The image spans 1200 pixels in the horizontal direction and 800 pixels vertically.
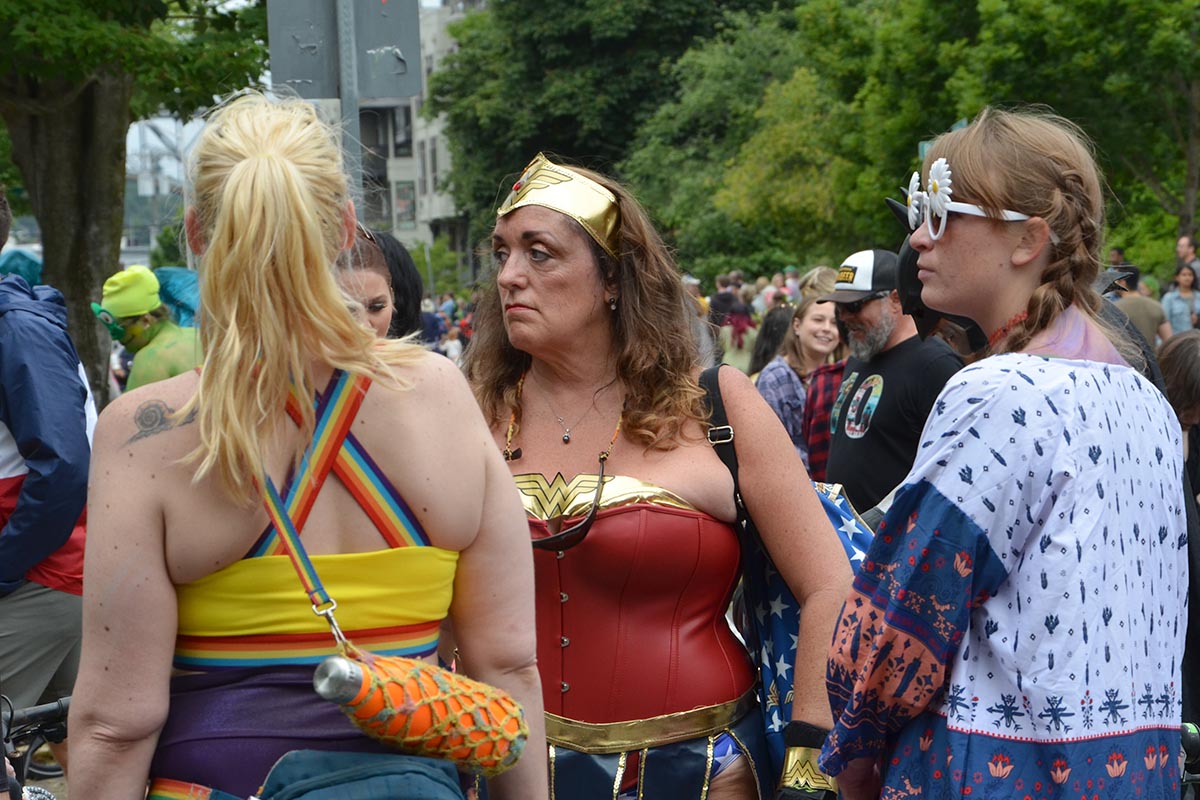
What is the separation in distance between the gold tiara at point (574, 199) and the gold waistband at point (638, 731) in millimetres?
973

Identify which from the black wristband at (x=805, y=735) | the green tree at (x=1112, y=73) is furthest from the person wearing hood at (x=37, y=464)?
the green tree at (x=1112, y=73)

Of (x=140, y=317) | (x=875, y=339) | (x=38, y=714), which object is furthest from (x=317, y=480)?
(x=140, y=317)

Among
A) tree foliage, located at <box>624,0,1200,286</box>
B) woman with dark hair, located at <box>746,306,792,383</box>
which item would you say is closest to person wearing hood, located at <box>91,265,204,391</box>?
woman with dark hair, located at <box>746,306,792,383</box>

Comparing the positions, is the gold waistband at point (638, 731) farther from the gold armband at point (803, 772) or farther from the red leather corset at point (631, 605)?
the gold armband at point (803, 772)

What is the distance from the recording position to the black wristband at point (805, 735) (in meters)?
2.93

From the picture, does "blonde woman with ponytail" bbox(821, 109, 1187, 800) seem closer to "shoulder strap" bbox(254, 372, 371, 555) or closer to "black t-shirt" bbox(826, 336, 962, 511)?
"shoulder strap" bbox(254, 372, 371, 555)

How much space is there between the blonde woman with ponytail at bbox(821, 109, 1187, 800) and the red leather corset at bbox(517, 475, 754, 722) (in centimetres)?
59

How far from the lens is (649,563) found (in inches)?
117

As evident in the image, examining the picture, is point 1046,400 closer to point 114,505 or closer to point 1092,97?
point 114,505

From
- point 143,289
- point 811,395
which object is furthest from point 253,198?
point 143,289

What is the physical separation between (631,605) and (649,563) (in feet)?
0.34

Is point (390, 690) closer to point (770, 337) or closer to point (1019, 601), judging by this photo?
point (1019, 601)

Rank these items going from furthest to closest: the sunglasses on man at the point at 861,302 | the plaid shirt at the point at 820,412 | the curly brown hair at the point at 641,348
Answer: the plaid shirt at the point at 820,412
the sunglasses on man at the point at 861,302
the curly brown hair at the point at 641,348

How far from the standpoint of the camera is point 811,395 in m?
7.42
